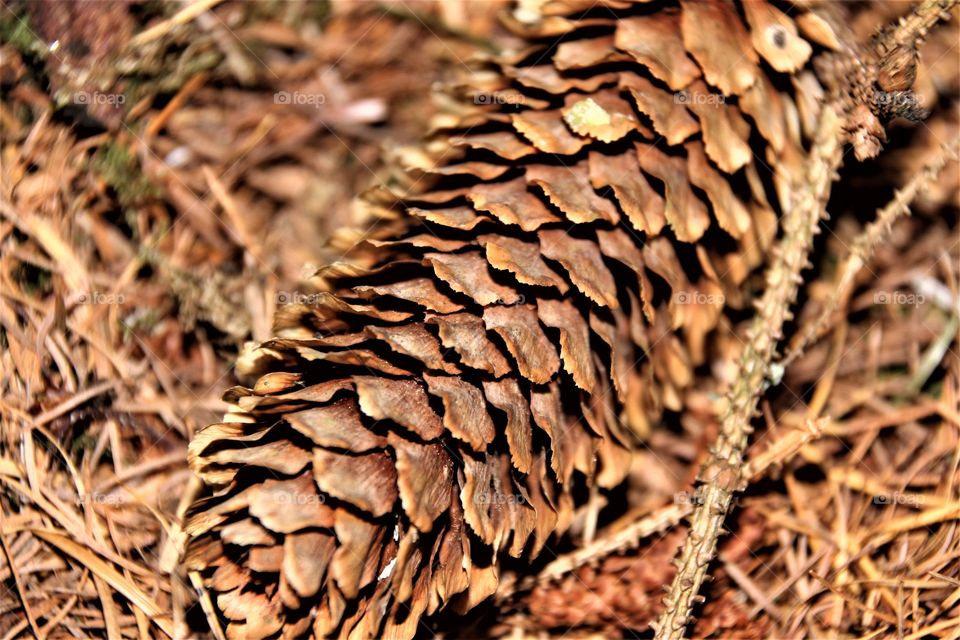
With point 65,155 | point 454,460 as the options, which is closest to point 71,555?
point 454,460

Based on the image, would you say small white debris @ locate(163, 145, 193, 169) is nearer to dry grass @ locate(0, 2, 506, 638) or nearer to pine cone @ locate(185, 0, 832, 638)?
dry grass @ locate(0, 2, 506, 638)

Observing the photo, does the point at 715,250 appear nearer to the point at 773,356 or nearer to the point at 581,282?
the point at 773,356

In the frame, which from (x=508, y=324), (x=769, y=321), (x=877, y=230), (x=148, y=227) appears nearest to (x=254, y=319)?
(x=148, y=227)

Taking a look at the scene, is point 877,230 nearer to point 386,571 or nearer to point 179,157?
point 386,571

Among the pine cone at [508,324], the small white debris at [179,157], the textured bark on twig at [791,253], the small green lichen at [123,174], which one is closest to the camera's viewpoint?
the pine cone at [508,324]

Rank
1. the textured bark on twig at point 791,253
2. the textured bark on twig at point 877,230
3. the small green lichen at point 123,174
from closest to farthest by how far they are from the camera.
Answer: the textured bark on twig at point 791,253
the textured bark on twig at point 877,230
the small green lichen at point 123,174

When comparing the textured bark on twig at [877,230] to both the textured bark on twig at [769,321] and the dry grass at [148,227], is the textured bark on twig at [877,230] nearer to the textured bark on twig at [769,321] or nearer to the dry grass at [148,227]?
the textured bark on twig at [769,321]

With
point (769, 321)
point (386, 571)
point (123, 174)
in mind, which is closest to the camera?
point (386, 571)

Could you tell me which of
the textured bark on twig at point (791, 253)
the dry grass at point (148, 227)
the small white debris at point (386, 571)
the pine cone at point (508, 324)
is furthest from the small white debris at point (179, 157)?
the textured bark on twig at point (791, 253)

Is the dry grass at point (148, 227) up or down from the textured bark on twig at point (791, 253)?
down
